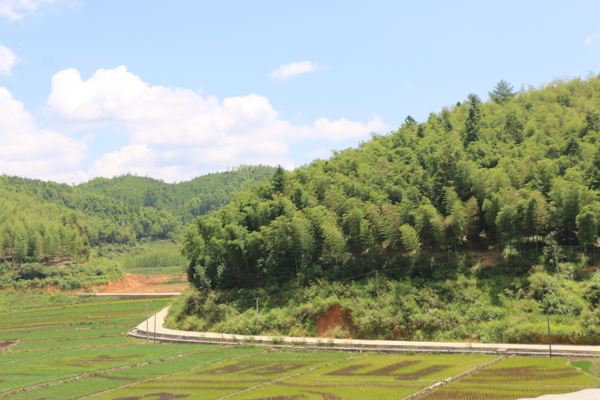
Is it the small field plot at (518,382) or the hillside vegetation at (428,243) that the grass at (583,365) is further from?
the hillside vegetation at (428,243)

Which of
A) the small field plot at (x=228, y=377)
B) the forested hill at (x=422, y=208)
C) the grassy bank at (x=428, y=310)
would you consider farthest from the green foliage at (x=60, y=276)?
the small field plot at (x=228, y=377)

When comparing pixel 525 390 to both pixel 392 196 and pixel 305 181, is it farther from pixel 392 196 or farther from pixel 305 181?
pixel 305 181

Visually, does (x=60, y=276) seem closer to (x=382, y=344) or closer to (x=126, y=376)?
(x=126, y=376)

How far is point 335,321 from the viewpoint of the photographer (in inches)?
1566

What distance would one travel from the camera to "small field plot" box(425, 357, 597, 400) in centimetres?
1938

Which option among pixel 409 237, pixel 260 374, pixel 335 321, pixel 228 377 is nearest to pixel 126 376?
pixel 228 377

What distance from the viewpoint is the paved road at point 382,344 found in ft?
90.3

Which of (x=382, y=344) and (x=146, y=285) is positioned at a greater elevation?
(x=146, y=285)

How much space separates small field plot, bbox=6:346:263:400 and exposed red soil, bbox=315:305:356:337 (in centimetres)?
617

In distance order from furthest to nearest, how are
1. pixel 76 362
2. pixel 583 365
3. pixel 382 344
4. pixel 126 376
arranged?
pixel 382 344
pixel 76 362
pixel 126 376
pixel 583 365

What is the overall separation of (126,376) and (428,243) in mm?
25945

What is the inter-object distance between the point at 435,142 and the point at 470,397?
45924mm

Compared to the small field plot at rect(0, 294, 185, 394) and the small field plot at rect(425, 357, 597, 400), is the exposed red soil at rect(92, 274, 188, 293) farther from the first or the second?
the small field plot at rect(425, 357, 597, 400)

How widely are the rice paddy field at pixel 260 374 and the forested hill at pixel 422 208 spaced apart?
12312mm
